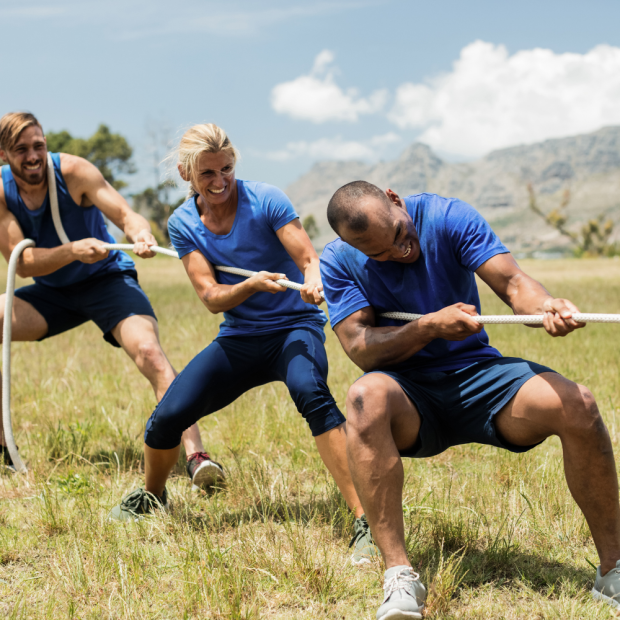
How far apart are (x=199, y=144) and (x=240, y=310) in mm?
932

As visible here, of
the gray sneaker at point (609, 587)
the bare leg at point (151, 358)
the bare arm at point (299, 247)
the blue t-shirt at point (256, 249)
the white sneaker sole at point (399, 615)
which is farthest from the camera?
the bare leg at point (151, 358)

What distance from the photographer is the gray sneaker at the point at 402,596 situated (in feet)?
8.52

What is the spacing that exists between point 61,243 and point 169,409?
193cm

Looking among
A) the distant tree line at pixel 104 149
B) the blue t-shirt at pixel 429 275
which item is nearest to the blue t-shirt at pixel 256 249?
the blue t-shirt at pixel 429 275

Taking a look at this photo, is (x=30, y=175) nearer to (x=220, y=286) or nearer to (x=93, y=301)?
(x=93, y=301)

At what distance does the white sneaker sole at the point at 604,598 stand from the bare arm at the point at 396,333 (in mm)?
1120

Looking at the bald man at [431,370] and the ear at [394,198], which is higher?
the ear at [394,198]

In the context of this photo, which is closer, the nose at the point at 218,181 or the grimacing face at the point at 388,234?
the grimacing face at the point at 388,234

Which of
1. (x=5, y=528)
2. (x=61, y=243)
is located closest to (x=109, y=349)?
(x=61, y=243)

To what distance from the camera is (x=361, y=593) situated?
3.00 meters

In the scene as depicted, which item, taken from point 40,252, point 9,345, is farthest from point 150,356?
point 40,252

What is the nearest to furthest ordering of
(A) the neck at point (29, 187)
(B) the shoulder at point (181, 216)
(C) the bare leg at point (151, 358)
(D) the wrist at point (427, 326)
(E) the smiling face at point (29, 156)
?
(D) the wrist at point (427, 326), (B) the shoulder at point (181, 216), (C) the bare leg at point (151, 358), (E) the smiling face at point (29, 156), (A) the neck at point (29, 187)

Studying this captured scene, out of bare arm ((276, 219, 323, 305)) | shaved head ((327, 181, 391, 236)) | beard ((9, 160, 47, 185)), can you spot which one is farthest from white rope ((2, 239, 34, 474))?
shaved head ((327, 181, 391, 236))

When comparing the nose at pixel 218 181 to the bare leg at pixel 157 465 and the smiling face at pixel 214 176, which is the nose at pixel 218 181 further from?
the bare leg at pixel 157 465
